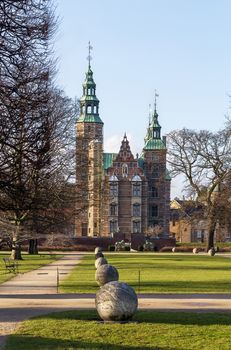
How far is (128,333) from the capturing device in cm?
1630

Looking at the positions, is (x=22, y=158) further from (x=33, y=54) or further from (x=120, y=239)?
(x=120, y=239)

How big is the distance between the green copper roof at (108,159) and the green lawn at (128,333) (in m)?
90.6

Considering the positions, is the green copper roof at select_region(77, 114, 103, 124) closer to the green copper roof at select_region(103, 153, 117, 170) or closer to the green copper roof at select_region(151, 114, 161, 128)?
the green copper roof at select_region(103, 153, 117, 170)

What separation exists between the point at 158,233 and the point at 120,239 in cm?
1184

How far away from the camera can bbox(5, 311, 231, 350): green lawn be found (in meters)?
14.9

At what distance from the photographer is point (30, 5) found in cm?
1938

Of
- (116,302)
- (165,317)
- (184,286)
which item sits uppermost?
(116,302)

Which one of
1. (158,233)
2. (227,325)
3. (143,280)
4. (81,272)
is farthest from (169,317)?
(158,233)

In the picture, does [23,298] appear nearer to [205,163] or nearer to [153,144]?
[205,163]

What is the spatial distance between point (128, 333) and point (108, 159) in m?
95.2

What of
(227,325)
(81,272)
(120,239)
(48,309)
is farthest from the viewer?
(120,239)

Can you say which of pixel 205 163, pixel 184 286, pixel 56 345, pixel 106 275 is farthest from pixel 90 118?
pixel 56 345

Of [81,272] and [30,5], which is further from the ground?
[30,5]

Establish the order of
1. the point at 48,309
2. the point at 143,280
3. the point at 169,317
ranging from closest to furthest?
the point at 169,317 < the point at 48,309 < the point at 143,280
